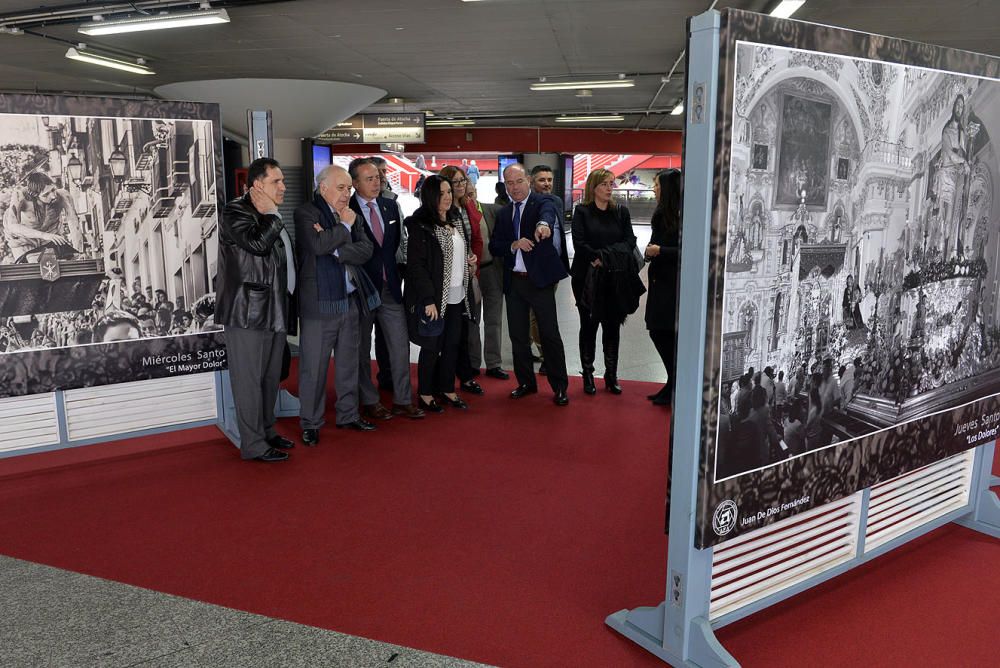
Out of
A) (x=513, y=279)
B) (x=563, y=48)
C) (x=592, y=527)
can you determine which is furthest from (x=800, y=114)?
(x=563, y=48)

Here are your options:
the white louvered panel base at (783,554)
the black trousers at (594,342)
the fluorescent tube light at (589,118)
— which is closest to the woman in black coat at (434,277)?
the black trousers at (594,342)

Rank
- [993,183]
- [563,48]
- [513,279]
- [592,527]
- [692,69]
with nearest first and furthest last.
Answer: [692,69] < [993,183] < [592,527] < [513,279] < [563,48]

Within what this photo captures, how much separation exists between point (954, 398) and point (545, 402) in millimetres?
2653

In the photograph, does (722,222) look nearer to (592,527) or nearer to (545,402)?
(592,527)

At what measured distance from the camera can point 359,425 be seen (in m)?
4.36

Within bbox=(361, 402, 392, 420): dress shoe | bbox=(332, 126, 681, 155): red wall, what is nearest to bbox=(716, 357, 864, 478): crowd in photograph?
bbox=(361, 402, 392, 420): dress shoe

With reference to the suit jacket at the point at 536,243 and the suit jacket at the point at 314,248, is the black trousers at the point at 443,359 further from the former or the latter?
the suit jacket at the point at 314,248

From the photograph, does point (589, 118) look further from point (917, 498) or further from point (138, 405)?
point (917, 498)

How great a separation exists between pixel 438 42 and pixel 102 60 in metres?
4.43

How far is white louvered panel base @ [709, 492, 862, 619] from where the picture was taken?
228cm

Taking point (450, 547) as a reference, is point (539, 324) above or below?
above

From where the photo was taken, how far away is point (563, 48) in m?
8.89

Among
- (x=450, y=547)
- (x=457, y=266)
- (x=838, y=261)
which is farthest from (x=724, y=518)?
(x=457, y=266)

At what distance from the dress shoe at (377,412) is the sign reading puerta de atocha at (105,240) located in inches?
38.3
